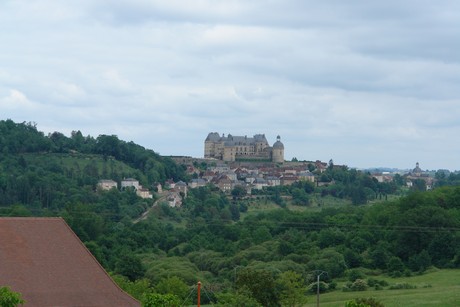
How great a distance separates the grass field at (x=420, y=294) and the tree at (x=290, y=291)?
10.3 ft

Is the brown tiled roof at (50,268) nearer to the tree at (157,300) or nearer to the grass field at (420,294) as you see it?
the tree at (157,300)

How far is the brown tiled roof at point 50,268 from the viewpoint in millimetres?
26500

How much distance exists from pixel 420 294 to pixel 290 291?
Answer: 9.25m

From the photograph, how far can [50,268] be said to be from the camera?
27.0 metres

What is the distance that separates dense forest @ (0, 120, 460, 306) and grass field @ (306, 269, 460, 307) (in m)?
1.96

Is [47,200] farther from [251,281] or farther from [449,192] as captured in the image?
[251,281]

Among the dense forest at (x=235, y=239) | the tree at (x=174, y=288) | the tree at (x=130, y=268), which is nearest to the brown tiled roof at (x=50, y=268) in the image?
the dense forest at (x=235, y=239)

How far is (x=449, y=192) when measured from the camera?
9081 centimetres

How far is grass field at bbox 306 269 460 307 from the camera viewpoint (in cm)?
4300

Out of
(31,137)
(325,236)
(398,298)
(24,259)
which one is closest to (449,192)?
(325,236)

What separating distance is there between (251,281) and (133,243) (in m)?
47.3

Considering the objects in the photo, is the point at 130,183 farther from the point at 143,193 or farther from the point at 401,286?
the point at 401,286

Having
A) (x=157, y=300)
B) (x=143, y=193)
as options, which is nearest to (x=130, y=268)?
(x=157, y=300)

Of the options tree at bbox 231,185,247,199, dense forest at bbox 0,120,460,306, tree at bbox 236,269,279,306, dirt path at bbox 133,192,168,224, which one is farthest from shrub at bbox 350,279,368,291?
tree at bbox 231,185,247,199
